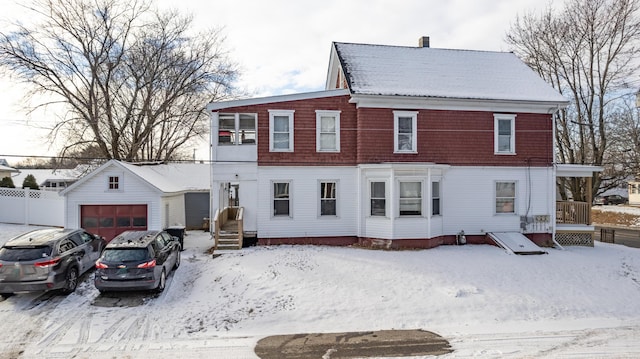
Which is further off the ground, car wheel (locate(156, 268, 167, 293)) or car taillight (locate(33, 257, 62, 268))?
car taillight (locate(33, 257, 62, 268))

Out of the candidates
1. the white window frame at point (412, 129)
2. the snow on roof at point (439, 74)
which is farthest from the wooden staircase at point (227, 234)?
the snow on roof at point (439, 74)

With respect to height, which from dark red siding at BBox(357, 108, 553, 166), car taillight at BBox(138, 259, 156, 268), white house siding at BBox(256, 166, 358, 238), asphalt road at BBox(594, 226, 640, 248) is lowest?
asphalt road at BBox(594, 226, 640, 248)

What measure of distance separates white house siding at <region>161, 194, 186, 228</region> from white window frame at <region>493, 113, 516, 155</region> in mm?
15819

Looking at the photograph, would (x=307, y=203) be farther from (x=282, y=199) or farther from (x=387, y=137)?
(x=387, y=137)

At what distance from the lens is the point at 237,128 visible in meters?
16.6

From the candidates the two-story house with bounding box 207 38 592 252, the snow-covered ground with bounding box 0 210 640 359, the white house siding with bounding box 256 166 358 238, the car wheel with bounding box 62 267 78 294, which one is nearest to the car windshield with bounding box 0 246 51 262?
the car wheel with bounding box 62 267 78 294

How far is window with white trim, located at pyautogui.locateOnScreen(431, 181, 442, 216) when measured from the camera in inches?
656

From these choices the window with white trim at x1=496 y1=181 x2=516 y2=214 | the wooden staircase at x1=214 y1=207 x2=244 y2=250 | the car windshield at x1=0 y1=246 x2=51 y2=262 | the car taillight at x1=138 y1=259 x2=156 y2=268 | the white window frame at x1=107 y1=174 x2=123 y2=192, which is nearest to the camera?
the car windshield at x1=0 y1=246 x2=51 y2=262

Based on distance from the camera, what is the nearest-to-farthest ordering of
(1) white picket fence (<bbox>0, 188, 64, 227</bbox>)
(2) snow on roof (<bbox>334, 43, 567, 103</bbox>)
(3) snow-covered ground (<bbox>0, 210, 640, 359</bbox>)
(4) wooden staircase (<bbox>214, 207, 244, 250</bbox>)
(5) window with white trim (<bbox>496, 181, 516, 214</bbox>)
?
(3) snow-covered ground (<bbox>0, 210, 640, 359</bbox>) < (4) wooden staircase (<bbox>214, 207, 244, 250</bbox>) < (2) snow on roof (<bbox>334, 43, 567, 103</bbox>) < (5) window with white trim (<bbox>496, 181, 516, 214</bbox>) < (1) white picket fence (<bbox>0, 188, 64, 227</bbox>)

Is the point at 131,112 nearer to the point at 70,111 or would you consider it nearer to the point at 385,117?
the point at 70,111

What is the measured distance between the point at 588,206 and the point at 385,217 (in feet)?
33.8

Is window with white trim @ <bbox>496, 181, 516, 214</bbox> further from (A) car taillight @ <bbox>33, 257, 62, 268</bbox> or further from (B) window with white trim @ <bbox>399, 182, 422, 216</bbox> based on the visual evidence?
(A) car taillight @ <bbox>33, 257, 62, 268</bbox>

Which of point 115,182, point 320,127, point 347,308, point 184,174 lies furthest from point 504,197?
point 184,174

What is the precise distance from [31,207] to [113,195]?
10.2m
